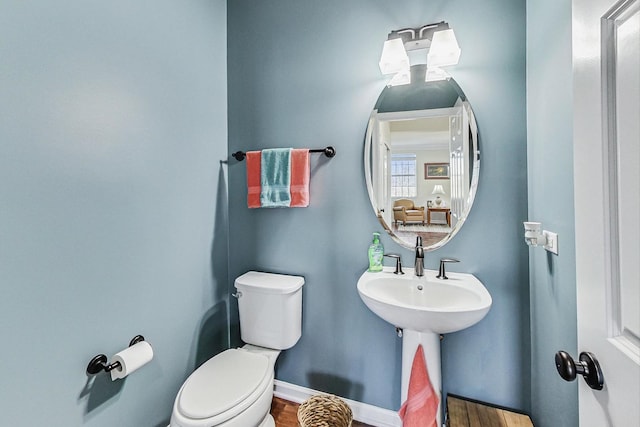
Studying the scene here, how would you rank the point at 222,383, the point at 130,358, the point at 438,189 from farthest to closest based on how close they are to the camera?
1. the point at 438,189
2. the point at 222,383
3. the point at 130,358

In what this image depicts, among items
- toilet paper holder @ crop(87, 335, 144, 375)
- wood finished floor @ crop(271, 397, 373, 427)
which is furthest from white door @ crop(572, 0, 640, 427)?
toilet paper holder @ crop(87, 335, 144, 375)

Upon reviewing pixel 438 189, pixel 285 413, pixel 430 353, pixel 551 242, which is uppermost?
pixel 438 189

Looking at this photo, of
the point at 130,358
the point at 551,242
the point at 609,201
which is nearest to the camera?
the point at 609,201

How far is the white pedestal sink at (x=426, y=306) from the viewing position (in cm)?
108

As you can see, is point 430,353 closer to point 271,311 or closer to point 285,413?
point 271,311

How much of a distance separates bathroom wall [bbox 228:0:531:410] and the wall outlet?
0.87ft

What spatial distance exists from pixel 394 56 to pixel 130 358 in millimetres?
1858

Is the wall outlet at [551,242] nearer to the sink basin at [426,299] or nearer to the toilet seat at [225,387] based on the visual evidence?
the sink basin at [426,299]

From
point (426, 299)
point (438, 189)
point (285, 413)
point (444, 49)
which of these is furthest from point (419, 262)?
point (285, 413)

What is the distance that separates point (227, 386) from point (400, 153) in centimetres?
143

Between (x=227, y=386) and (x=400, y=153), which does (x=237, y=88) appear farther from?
(x=227, y=386)

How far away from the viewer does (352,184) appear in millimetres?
1591

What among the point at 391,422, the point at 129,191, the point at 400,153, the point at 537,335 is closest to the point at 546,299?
the point at 537,335

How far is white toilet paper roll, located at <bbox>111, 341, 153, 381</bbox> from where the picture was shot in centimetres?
112
